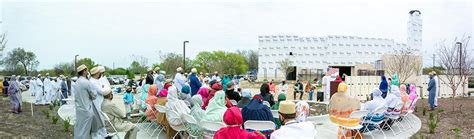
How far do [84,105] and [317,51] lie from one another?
68.8 m

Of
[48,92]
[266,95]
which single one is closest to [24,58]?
[48,92]

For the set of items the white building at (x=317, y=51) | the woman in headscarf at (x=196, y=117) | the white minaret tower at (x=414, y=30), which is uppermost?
the white minaret tower at (x=414, y=30)

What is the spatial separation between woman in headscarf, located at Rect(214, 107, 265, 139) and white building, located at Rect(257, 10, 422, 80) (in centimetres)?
6157

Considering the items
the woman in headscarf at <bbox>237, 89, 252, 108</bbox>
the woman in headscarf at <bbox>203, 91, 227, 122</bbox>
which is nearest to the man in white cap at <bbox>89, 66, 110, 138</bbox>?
the woman in headscarf at <bbox>203, 91, 227, 122</bbox>

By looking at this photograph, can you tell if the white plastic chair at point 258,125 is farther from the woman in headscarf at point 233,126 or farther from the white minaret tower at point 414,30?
the white minaret tower at point 414,30

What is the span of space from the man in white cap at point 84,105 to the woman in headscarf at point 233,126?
293 cm

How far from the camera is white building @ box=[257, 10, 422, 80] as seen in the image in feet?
224

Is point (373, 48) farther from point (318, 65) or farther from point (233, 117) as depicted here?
point (233, 117)

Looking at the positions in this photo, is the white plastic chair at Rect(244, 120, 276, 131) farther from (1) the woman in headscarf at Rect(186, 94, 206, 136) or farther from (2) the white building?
(2) the white building

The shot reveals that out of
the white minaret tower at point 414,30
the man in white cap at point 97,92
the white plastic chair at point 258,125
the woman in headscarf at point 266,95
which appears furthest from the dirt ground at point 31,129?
the white minaret tower at point 414,30

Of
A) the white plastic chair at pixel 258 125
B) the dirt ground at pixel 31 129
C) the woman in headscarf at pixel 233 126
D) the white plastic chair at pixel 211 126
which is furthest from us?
the dirt ground at pixel 31 129

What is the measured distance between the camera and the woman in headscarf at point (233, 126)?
3311mm

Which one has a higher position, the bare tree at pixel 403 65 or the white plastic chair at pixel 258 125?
the bare tree at pixel 403 65

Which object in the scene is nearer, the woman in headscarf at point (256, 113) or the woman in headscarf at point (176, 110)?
the woman in headscarf at point (256, 113)
